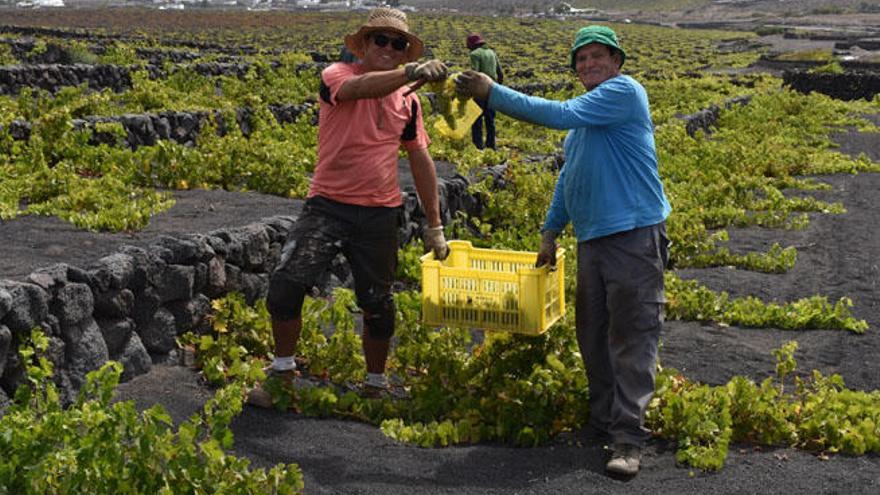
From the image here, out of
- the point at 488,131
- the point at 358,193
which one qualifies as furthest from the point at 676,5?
the point at 358,193

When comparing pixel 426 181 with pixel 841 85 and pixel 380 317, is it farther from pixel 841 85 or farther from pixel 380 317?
pixel 841 85

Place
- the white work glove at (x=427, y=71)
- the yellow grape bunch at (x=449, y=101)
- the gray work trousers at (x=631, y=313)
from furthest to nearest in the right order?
the gray work trousers at (x=631, y=313) → the yellow grape bunch at (x=449, y=101) → the white work glove at (x=427, y=71)

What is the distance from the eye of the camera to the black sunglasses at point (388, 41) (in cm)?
547

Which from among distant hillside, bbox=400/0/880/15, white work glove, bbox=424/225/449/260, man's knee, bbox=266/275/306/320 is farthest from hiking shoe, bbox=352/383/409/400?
distant hillside, bbox=400/0/880/15

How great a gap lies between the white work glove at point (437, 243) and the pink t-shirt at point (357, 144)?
0.26m

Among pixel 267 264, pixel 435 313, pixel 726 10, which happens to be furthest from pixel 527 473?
pixel 726 10

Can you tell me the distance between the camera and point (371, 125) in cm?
554

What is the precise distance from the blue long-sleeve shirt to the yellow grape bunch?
7.7 inches

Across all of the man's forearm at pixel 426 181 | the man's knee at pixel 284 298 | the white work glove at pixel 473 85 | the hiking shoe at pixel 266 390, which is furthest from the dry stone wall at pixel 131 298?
the white work glove at pixel 473 85

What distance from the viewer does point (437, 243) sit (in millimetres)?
5781

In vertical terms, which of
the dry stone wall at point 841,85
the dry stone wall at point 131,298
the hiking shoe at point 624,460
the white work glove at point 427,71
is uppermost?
the white work glove at point 427,71

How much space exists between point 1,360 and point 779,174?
41.6 ft

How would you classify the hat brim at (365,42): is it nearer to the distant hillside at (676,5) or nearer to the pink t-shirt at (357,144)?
the pink t-shirt at (357,144)

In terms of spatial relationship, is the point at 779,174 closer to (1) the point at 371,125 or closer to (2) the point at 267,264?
(2) the point at 267,264
